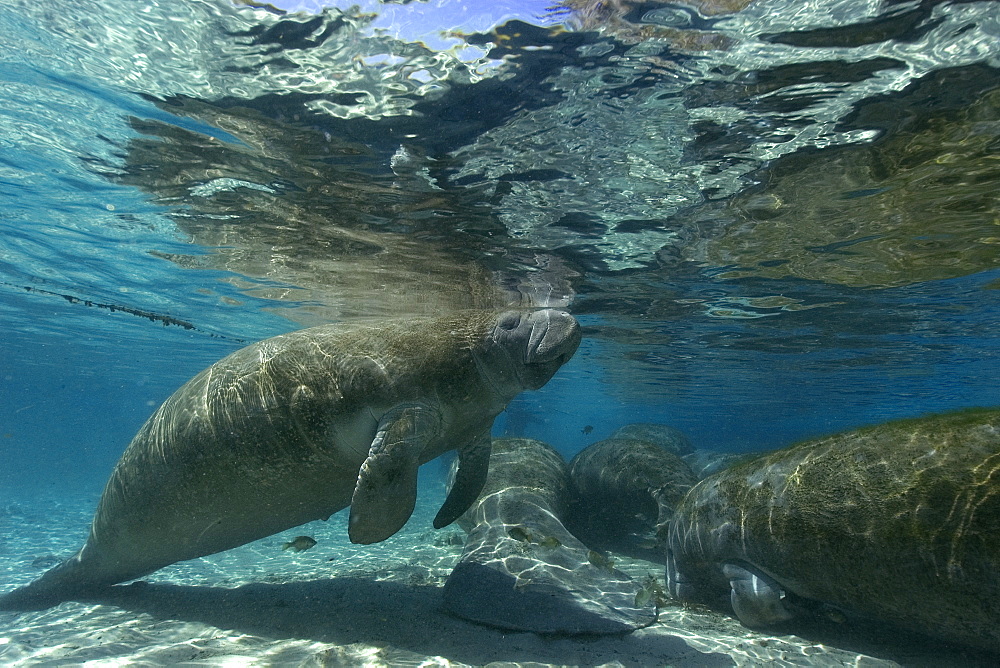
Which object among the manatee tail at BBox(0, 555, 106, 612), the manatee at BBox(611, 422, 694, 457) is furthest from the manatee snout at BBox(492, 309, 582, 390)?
the manatee at BBox(611, 422, 694, 457)

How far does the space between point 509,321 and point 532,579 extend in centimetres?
265

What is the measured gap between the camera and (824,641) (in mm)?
4281

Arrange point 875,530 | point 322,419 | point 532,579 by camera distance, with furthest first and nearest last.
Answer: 1. point 532,579
2. point 322,419
3. point 875,530

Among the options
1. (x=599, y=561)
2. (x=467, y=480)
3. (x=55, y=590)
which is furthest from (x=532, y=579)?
(x=55, y=590)

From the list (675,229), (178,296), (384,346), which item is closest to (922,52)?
(675,229)

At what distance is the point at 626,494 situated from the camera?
8734 mm

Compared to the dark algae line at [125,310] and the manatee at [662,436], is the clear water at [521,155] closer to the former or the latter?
the dark algae line at [125,310]

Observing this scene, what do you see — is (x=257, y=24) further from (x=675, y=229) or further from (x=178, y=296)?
(x=178, y=296)

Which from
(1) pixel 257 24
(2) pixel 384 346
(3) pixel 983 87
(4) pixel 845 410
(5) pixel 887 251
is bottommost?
(4) pixel 845 410

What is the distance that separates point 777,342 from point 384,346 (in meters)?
17.7

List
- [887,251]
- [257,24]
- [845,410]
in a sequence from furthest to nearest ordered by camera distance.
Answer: [845,410]
[887,251]
[257,24]

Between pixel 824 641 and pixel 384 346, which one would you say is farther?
pixel 384 346

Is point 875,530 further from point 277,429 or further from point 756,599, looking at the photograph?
point 277,429

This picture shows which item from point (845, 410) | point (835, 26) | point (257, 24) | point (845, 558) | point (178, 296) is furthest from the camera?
point (845, 410)
